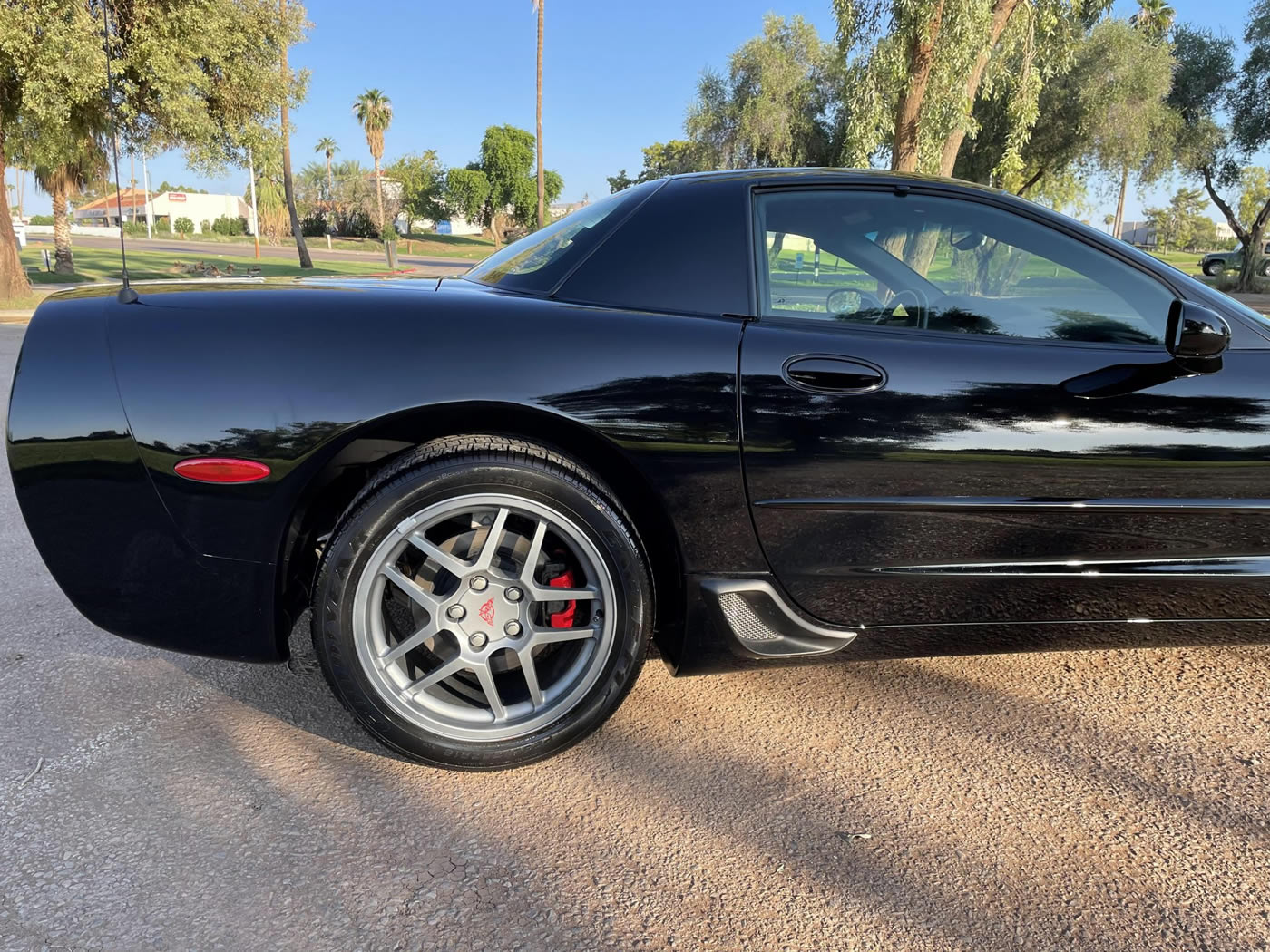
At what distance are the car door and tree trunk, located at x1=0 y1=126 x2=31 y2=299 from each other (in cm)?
1680

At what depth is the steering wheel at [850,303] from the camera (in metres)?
2.25

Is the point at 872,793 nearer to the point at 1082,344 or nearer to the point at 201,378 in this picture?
the point at 1082,344

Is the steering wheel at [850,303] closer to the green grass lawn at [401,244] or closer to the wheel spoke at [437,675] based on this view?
the wheel spoke at [437,675]

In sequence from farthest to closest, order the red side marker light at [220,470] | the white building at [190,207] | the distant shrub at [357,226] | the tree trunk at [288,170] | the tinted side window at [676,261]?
1. the white building at [190,207]
2. the distant shrub at [357,226]
3. the tree trunk at [288,170]
4. the tinted side window at [676,261]
5. the red side marker light at [220,470]

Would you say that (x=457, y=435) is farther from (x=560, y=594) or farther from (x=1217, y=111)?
(x=1217, y=111)

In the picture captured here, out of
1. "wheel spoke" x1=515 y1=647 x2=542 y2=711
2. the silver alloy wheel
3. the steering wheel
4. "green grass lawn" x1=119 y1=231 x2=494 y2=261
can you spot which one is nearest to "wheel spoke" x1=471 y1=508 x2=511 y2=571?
the silver alloy wheel

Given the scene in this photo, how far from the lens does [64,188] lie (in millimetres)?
26703

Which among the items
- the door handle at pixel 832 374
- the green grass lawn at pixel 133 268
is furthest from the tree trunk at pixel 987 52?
the green grass lawn at pixel 133 268

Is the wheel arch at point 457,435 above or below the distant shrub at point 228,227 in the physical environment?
below

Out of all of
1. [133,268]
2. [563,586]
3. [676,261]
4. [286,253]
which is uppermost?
[286,253]

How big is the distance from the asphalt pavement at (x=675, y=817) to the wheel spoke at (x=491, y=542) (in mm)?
544

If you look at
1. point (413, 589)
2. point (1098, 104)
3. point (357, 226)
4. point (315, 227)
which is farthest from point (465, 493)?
point (315, 227)

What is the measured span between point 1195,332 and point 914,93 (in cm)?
970

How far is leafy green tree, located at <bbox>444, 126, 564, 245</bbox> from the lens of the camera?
74812 millimetres
